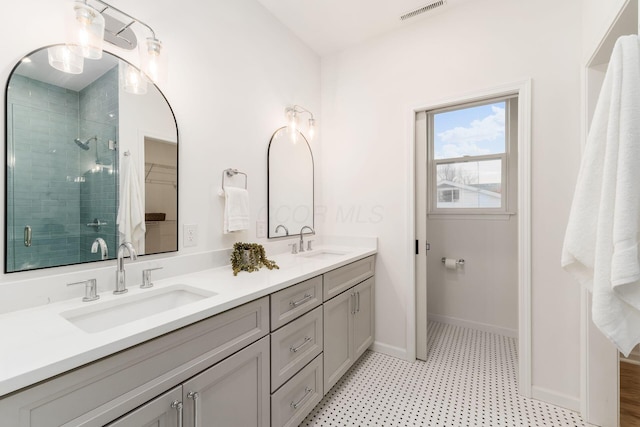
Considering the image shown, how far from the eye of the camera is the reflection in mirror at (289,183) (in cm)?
219

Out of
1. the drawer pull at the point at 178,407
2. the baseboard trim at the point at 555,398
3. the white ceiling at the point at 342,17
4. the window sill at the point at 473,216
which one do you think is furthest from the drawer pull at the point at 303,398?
the white ceiling at the point at 342,17

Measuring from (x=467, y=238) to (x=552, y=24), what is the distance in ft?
6.08

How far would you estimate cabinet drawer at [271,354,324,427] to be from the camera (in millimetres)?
1346

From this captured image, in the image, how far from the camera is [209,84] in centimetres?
171

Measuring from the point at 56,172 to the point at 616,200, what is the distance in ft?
6.48

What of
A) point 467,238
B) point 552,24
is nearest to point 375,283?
point 467,238

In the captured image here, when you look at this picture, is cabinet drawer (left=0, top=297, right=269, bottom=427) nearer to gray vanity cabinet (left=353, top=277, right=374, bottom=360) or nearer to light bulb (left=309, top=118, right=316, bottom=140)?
gray vanity cabinet (left=353, top=277, right=374, bottom=360)

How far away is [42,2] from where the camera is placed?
109cm

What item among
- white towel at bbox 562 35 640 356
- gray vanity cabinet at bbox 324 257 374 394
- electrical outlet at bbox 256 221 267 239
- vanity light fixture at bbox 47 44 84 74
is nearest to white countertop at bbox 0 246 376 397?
gray vanity cabinet at bbox 324 257 374 394

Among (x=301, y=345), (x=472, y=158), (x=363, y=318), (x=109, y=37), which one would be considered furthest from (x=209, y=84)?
(x=472, y=158)

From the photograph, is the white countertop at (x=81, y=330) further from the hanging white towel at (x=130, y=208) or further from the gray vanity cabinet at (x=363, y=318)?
the gray vanity cabinet at (x=363, y=318)

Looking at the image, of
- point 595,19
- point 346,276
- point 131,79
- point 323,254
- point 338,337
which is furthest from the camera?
point 323,254

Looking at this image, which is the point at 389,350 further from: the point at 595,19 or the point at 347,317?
the point at 595,19

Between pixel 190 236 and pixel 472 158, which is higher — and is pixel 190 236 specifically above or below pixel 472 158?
below
